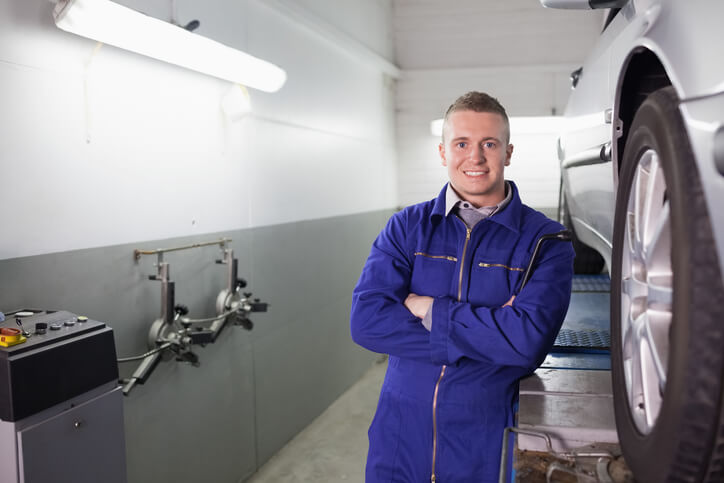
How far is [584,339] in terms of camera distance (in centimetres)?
249

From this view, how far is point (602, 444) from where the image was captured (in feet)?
4.37

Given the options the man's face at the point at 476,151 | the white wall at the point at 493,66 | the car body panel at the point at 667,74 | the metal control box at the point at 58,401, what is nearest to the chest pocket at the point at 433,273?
the man's face at the point at 476,151

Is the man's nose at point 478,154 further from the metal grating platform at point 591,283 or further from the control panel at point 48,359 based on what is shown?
the metal grating platform at point 591,283

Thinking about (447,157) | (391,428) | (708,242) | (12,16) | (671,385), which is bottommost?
(391,428)

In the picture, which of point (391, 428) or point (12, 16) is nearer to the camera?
point (391, 428)

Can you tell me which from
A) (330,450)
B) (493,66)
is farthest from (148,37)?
(493,66)

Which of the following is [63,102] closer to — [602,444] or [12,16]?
[12,16]

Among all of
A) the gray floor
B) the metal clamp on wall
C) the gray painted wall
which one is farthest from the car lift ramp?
the gray floor

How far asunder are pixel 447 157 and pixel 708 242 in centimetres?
114

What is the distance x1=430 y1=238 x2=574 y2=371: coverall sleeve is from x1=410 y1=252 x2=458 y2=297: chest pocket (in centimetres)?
10

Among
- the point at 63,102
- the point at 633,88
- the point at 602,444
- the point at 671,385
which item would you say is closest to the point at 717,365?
the point at 671,385

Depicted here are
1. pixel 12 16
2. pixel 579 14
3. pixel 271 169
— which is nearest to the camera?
pixel 12 16

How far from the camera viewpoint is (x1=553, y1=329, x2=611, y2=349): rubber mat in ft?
7.86

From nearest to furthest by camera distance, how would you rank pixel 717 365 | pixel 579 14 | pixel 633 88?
pixel 717 365
pixel 633 88
pixel 579 14
